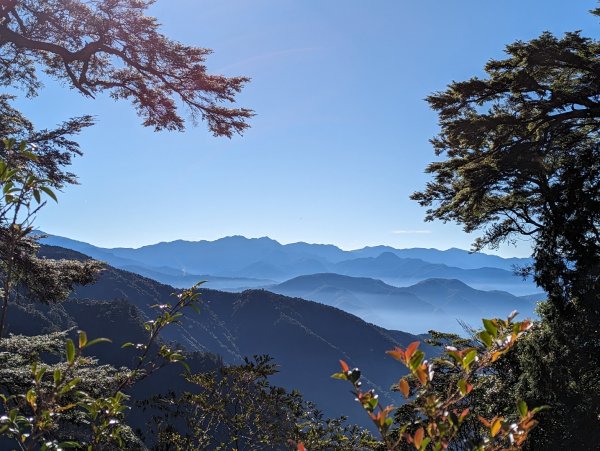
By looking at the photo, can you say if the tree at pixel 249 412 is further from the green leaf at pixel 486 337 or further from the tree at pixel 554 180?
the tree at pixel 554 180

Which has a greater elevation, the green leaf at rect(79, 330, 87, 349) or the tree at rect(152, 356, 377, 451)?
the green leaf at rect(79, 330, 87, 349)

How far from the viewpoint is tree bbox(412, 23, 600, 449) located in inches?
396

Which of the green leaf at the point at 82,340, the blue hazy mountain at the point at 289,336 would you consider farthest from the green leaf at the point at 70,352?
the blue hazy mountain at the point at 289,336

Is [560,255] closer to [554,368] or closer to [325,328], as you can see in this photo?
[554,368]

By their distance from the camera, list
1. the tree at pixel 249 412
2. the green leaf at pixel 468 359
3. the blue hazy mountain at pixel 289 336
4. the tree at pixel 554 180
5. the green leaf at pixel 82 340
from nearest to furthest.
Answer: the green leaf at pixel 468 359, the green leaf at pixel 82 340, the tree at pixel 249 412, the tree at pixel 554 180, the blue hazy mountain at pixel 289 336

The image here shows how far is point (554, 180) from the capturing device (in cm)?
1221

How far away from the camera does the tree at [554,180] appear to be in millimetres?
10070

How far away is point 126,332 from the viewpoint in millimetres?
102125

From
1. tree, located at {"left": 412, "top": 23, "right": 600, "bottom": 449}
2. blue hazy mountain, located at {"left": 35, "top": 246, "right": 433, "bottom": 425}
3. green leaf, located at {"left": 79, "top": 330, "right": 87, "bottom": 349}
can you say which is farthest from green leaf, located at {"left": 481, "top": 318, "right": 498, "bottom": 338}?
blue hazy mountain, located at {"left": 35, "top": 246, "right": 433, "bottom": 425}

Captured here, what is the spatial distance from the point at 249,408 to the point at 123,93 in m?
9.13

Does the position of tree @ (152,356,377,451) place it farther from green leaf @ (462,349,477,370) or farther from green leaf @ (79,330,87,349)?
green leaf @ (462,349,477,370)

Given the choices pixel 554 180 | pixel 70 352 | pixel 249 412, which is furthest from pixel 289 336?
pixel 70 352

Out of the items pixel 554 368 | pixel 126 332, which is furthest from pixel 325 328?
pixel 554 368

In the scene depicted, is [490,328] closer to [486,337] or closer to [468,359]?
[486,337]
